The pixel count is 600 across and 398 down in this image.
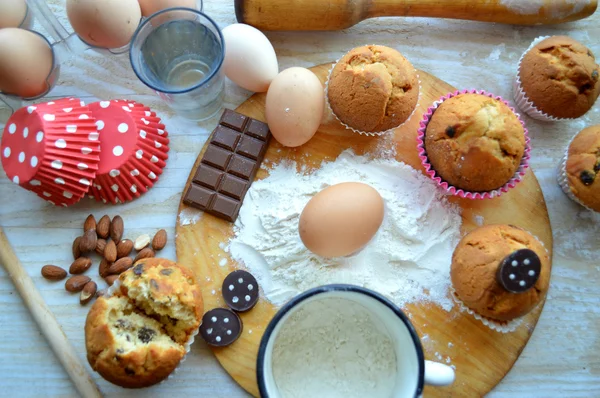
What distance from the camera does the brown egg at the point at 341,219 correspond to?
1.36 m

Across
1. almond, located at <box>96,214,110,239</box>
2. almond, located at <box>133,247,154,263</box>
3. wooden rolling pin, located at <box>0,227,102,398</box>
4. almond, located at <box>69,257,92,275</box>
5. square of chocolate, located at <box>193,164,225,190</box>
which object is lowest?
wooden rolling pin, located at <box>0,227,102,398</box>

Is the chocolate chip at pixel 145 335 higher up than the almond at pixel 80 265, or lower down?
lower down

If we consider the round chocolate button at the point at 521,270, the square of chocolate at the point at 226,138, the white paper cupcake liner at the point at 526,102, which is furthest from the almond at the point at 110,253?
the white paper cupcake liner at the point at 526,102

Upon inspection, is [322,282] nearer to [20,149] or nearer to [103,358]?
[103,358]

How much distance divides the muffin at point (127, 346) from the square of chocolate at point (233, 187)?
0.44 meters

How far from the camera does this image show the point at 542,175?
1.63 metres

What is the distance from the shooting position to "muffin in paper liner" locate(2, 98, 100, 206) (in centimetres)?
147

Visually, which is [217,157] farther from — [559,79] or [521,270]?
[559,79]

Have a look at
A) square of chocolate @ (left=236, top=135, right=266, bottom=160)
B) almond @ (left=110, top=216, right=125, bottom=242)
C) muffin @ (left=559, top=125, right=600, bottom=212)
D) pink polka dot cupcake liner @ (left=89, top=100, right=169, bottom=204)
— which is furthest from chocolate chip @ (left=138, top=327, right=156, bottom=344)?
muffin @ (left=559, top=125, right=600, bottom=212)

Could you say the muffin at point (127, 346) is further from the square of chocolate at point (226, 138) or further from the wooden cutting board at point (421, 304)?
the square of chocolate at point (226, 138)

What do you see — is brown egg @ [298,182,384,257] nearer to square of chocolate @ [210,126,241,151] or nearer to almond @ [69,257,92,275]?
square of chocolate @ [210,126,241,151]

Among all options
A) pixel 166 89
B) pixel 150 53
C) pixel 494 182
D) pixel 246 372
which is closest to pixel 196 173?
pixel 166 89

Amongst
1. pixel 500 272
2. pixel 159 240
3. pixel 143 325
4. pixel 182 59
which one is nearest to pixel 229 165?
pixel 159 240

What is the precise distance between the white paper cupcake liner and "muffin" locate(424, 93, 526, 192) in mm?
189
